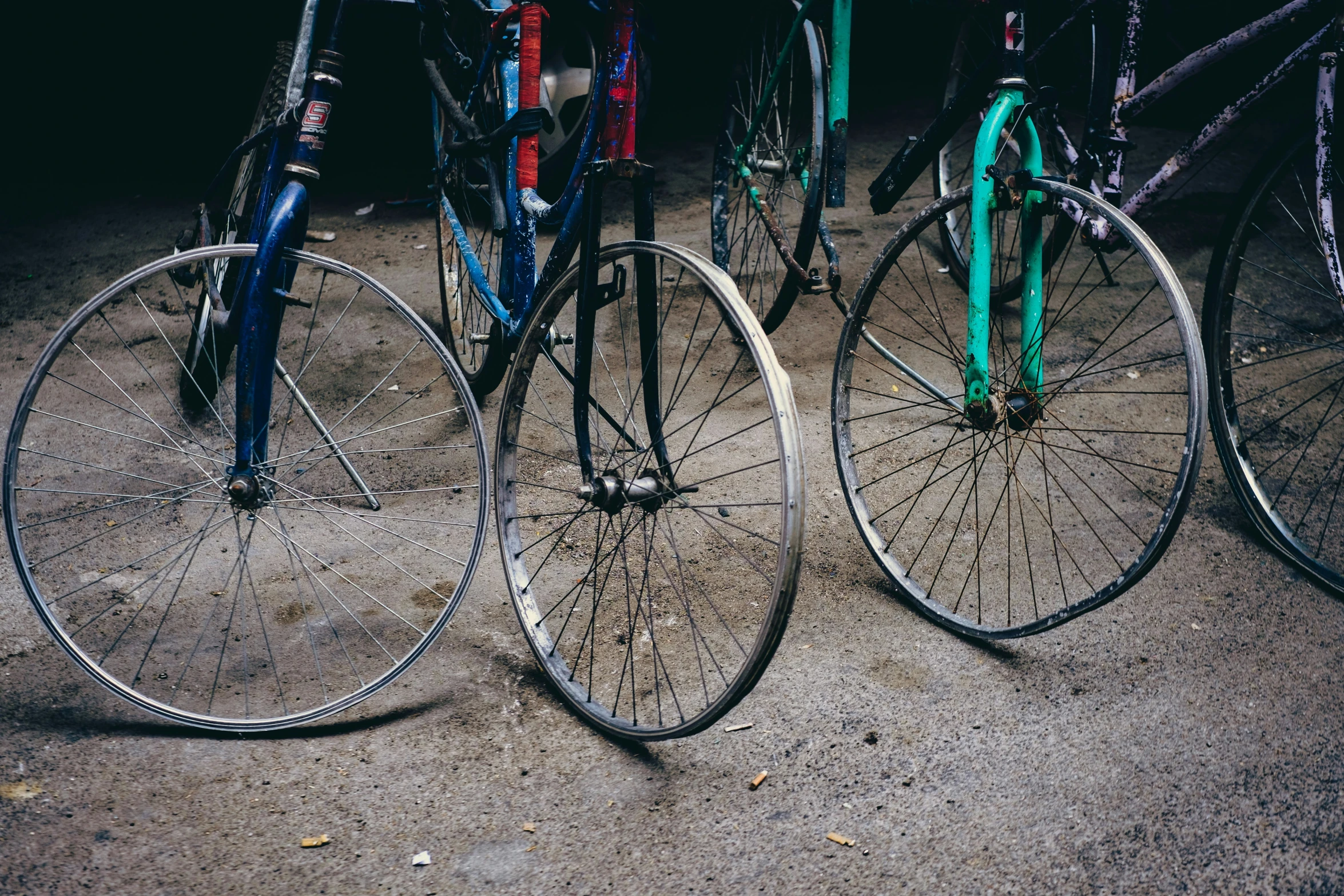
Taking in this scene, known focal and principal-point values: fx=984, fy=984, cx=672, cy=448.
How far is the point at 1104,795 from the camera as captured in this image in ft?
6.44

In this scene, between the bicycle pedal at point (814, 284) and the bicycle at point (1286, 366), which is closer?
the bicycle at point (1286, 366)

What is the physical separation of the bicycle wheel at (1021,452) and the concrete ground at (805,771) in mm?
156

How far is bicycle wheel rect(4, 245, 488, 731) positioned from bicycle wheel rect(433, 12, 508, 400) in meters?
0.19

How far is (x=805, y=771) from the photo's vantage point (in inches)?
80.9

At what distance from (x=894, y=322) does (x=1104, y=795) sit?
2.33 m

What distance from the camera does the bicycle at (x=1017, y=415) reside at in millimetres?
2270

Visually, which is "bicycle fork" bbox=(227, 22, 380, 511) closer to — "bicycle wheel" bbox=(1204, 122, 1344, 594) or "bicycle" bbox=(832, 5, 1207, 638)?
"bicycle" bbox=(832, 5, 1207, 638)

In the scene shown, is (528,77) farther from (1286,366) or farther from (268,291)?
(1286,366)

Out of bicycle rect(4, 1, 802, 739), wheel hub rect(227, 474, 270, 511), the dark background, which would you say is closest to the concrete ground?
bicycle rect(4, 1, 802, 739)

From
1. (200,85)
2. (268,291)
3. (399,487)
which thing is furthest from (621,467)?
(200,85)

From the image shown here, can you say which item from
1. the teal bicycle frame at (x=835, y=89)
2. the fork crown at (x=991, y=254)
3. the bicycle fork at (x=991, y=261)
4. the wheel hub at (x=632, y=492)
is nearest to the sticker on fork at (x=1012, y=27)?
the bicycle fork at (x=991, y=261)

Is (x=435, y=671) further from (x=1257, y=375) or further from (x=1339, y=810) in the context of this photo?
(x=1257, y=375)

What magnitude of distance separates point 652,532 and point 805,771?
2.19 ft

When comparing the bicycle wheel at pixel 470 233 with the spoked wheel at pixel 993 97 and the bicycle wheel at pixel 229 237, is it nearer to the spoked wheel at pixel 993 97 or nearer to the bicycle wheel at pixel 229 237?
the bicycle wheel at pixel 229 237
